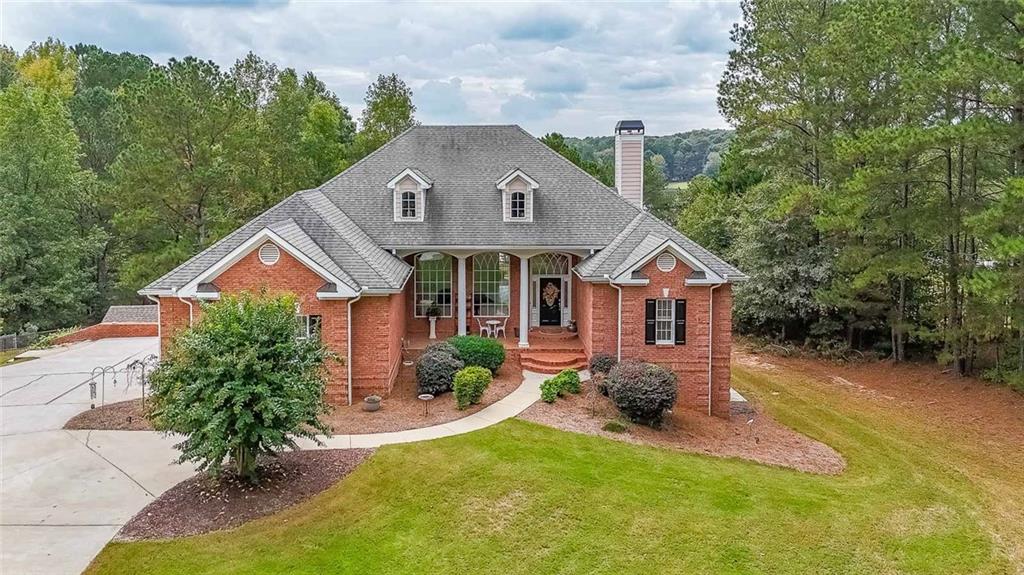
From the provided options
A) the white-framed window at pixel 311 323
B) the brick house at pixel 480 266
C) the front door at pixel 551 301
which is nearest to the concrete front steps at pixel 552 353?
the brick house at pixel 480 266

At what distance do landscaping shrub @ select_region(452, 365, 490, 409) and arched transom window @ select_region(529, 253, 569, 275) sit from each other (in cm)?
699

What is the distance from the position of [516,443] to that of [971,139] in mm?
16214

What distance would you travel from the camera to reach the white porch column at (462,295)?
69.1ft

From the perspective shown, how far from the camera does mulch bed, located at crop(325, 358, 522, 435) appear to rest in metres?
14.1

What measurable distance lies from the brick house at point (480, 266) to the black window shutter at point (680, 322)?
0.03m

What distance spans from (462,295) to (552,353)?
3.77 m

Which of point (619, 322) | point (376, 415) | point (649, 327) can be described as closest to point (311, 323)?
point (376, 415)

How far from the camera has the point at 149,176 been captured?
29.0 meters

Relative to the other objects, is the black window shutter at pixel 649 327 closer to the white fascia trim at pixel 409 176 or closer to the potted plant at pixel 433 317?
the potted plant at pixel 433 317

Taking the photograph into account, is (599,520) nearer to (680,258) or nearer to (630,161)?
(680,258)

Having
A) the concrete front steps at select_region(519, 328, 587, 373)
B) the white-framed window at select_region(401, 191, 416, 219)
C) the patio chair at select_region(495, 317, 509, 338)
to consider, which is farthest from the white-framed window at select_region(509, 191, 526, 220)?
the concrete front steps at select_region(519, 328, 587, 373)

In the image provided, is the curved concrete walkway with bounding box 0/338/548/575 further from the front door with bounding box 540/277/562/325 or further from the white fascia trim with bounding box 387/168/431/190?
the white fascia trim with bounding box 387/168/431/190

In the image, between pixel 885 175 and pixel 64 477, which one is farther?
pixel 885 175

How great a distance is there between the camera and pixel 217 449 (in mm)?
10039
